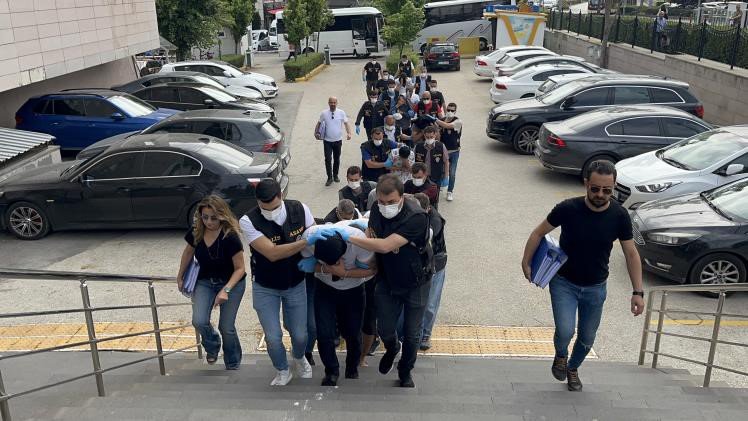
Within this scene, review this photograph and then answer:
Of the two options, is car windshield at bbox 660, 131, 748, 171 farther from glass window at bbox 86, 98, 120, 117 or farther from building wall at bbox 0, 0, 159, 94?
building wall at bbox 0, 0, 159, 94

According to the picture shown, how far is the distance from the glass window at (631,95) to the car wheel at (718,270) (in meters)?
7.59

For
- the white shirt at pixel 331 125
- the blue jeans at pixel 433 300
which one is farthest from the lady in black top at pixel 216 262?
the white shirt at pixel 331 125

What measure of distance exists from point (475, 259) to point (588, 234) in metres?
4.58

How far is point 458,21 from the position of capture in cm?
3931

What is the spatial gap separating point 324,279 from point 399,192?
2.81 ft

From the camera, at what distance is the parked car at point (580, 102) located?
47.7 feet

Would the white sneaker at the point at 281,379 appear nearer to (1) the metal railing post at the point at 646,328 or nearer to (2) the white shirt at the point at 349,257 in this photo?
(2) the white shirt at the point at 349,257

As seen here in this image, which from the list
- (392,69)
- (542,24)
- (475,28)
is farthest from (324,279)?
(475,28)

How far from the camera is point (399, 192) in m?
4.50

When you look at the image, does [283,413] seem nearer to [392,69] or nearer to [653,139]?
[653,139]

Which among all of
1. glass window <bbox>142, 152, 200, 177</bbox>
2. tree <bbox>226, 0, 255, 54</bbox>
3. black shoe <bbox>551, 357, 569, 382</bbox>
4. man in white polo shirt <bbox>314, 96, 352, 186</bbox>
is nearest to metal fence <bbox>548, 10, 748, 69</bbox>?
man in white polo shirt <bbox>314, 96, 352, 186</bbox>

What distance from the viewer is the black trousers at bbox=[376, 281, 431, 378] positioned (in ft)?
15.5

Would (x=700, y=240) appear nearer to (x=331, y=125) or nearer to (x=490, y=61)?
(x=331, y=125)

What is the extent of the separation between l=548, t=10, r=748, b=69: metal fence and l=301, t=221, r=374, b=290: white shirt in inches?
649
